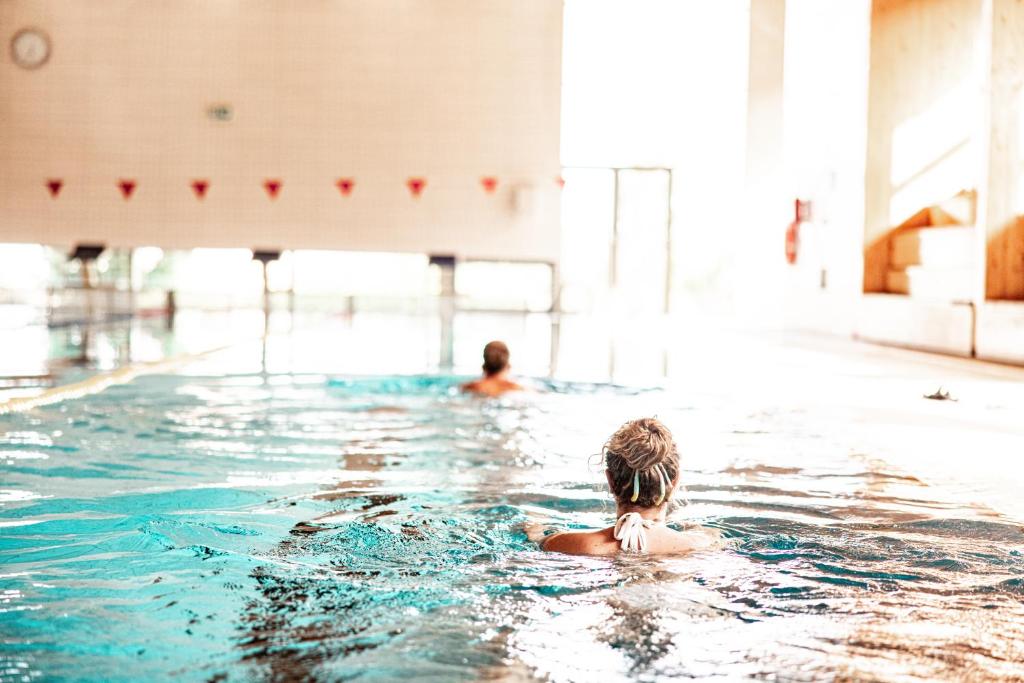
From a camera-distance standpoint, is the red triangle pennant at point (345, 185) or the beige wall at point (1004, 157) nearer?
the beige wall at point (1004, 157)

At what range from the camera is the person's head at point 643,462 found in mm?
2547

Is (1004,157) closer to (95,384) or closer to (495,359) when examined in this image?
(495,359)

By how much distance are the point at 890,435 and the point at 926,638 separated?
2951mm

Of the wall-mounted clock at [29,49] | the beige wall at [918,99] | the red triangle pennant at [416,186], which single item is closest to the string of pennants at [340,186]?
the red triangle pennant at [416,186]

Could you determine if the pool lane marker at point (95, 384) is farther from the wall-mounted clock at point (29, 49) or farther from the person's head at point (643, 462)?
the wall-mounted clock at point (29, 49)

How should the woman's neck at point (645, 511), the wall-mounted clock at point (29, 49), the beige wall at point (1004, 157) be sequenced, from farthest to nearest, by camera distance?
the wall-mounted clock at point (29, 49) < the beige wall at point (1004, 157) < the woman's neck at point (645, 511)

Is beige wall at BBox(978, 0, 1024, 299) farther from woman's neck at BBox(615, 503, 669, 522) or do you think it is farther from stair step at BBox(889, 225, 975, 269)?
woman's neck at BBox(615, 503, 669, 522)

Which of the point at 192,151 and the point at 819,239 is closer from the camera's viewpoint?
the point at 192,151

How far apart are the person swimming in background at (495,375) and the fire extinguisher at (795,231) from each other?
7.54 m

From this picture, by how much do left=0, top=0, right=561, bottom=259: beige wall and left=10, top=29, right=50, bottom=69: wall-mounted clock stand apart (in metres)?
0.08

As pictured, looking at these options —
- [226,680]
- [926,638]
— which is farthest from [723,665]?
[226,680]

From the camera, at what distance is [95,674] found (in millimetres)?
1949

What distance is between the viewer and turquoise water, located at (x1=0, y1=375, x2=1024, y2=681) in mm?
2045

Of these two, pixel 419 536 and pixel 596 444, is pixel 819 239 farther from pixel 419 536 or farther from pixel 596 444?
pixel 419 536
